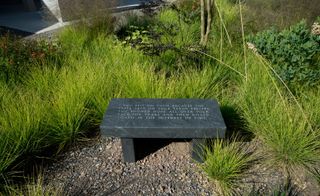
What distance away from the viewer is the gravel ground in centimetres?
223

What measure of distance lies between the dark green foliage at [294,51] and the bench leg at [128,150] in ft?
5.42

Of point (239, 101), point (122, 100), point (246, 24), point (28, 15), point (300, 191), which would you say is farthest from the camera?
point (28, 15)

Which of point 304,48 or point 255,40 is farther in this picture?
point 255,40

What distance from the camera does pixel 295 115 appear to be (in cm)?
254

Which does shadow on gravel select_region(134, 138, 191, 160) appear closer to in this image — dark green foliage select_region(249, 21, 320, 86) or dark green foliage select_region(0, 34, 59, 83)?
dark green foliage select_region(249, 21, 320, 86)

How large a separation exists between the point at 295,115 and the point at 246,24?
257 cm

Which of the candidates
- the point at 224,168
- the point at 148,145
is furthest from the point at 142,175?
the point at 224,168

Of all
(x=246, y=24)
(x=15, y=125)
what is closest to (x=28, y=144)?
(x=15, y=125)

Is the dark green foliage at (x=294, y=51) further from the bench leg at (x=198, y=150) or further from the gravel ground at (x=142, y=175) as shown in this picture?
the bench leg at (x=198, y=150)

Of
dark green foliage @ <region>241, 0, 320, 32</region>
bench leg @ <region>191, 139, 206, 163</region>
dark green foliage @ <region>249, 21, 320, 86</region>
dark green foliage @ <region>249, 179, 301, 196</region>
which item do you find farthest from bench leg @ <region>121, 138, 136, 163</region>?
dark green foliage @ <region>241, 0, 320, 32</region>

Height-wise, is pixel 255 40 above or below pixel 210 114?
above

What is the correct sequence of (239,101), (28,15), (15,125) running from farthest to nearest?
(28,15) < (239,101) < (15,125)

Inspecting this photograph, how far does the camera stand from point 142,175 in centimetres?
237

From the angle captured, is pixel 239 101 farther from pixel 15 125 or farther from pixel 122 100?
pixel 15 125
